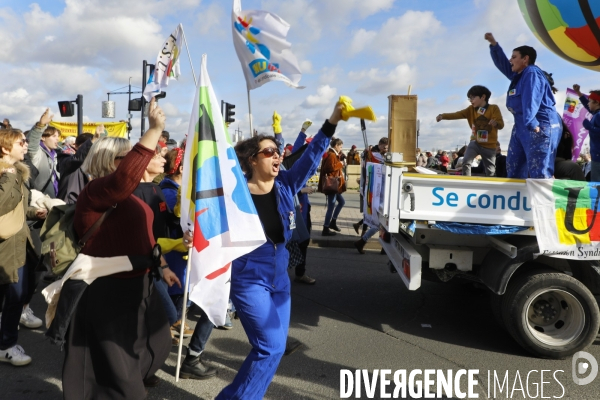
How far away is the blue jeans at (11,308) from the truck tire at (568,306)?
3.96 meters

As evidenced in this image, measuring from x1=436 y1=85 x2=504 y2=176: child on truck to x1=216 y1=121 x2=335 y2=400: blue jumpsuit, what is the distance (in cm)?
442

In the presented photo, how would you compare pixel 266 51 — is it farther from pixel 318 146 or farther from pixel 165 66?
pixel 318 146

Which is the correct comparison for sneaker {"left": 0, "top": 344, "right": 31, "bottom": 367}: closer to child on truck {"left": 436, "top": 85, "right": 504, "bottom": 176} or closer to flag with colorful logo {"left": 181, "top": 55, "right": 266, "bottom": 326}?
flag with colorful logo {"left": 181, "top": 55, "right": 266, "bottom": 326}

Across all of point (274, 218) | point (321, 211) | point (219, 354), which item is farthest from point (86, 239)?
point (321, 211)

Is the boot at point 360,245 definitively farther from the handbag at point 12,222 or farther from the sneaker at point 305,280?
the handbag at point 12,222

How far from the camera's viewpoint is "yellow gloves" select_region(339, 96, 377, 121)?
9.30ft

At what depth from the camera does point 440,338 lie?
459 cm

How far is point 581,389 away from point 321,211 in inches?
407

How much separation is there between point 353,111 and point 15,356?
322cm

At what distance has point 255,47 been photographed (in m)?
4.84

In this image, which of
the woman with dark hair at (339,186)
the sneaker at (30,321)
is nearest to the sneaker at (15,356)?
the sneaker at (30,321)

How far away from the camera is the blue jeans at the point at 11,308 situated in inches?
150

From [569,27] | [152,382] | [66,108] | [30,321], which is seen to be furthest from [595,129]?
[66,108]

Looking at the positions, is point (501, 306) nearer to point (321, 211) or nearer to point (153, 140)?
point (153, 140)
